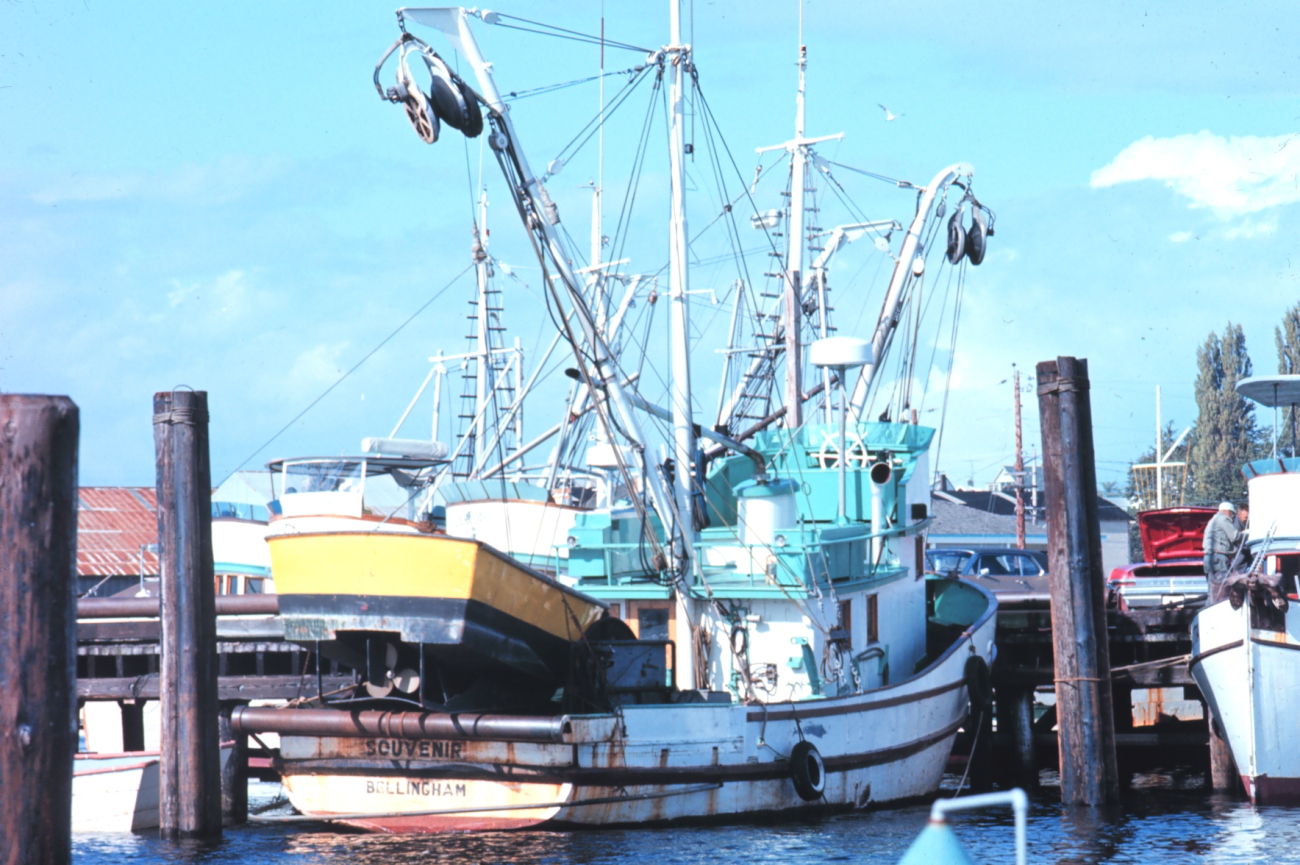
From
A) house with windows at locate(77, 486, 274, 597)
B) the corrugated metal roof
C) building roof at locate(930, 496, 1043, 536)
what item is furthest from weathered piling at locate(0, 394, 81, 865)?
building roof at locate(930, 496, 1043, 536)

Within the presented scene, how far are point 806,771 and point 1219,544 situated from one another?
6.46m

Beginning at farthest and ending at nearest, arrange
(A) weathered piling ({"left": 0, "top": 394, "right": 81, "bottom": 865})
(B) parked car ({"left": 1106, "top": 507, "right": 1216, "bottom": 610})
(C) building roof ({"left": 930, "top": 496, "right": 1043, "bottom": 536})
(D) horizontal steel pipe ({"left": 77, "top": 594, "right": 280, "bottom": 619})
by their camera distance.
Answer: (C) building roof ({"left": 930, "top": 496, "right": 1043, "bottom": 536})
(B) parked car ({"left": 1106, "top": 507, "right": 1216, "bottom": 610})
(D) horizontal steel pipe ({"left": 77, "top": 594, "right": 280, "bottom": 619})
(A) weathered piling ({"left": 0, "top": 394, "right": 81, "bottom": 865})

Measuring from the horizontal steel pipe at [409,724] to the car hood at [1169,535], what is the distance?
58.3ft

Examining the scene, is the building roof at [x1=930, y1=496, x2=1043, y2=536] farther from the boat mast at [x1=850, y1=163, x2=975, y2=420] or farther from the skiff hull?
the skiff hull

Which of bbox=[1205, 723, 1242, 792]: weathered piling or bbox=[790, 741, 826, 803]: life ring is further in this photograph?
bbox=[1205, 723, 1242, 792]: weathered piling

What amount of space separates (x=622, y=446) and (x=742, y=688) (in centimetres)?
321

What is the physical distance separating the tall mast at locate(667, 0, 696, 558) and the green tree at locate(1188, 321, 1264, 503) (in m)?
58.4

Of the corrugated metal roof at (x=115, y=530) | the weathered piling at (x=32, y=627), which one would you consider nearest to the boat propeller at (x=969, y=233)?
the weathered piling at (x=32, y=627)

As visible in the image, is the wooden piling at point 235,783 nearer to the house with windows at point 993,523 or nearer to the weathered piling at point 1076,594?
the weathered piling at point 1076,594

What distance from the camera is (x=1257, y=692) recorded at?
16641 mm

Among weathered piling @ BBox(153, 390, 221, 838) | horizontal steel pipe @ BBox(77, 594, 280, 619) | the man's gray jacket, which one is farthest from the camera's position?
the man's gray jacket

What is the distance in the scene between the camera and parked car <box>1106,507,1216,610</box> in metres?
26.8

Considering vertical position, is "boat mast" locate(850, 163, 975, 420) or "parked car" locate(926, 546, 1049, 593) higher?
"boat mast" locate(850, 163, 975, 420)

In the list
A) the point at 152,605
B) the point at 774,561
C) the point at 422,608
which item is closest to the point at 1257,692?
the point at 774,561
